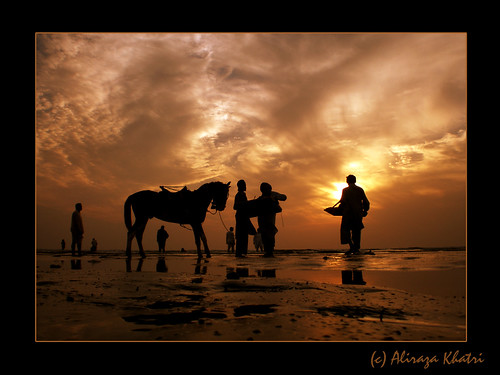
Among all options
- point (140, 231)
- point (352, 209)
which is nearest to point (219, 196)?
point (140, 231)

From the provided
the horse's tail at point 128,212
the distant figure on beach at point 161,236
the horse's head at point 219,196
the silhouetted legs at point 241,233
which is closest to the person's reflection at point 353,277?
the silhouetted legs at point 241,233

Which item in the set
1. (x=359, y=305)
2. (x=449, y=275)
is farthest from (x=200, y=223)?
(x=359, y=305)

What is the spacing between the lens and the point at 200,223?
13719 millimetres

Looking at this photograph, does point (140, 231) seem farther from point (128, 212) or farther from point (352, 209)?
point (352, 209)

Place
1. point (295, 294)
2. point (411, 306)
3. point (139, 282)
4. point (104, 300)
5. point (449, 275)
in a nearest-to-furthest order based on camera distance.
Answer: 1. point (411, 306)
2. point (104, 300)
3. point (295, 294)
4. point (139, 282)
5. point (449, 275)

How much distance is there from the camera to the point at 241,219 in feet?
42.8

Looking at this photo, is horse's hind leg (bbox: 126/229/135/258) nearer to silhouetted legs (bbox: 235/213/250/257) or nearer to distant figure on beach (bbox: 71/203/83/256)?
silhouetted legs (bbox: 235/213/250/257)

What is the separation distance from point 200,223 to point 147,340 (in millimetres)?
10487

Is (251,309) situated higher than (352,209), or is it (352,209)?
(352,209)

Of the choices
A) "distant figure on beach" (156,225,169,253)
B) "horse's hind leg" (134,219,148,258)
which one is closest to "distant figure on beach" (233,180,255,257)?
"horse's hind leg" (134,219,148,258)

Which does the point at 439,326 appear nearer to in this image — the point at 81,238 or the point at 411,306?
the point at 411,306

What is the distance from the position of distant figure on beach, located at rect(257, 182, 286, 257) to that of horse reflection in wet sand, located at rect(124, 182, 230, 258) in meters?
1.66

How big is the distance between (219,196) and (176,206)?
59.1 inches

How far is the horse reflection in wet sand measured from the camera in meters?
13.7
